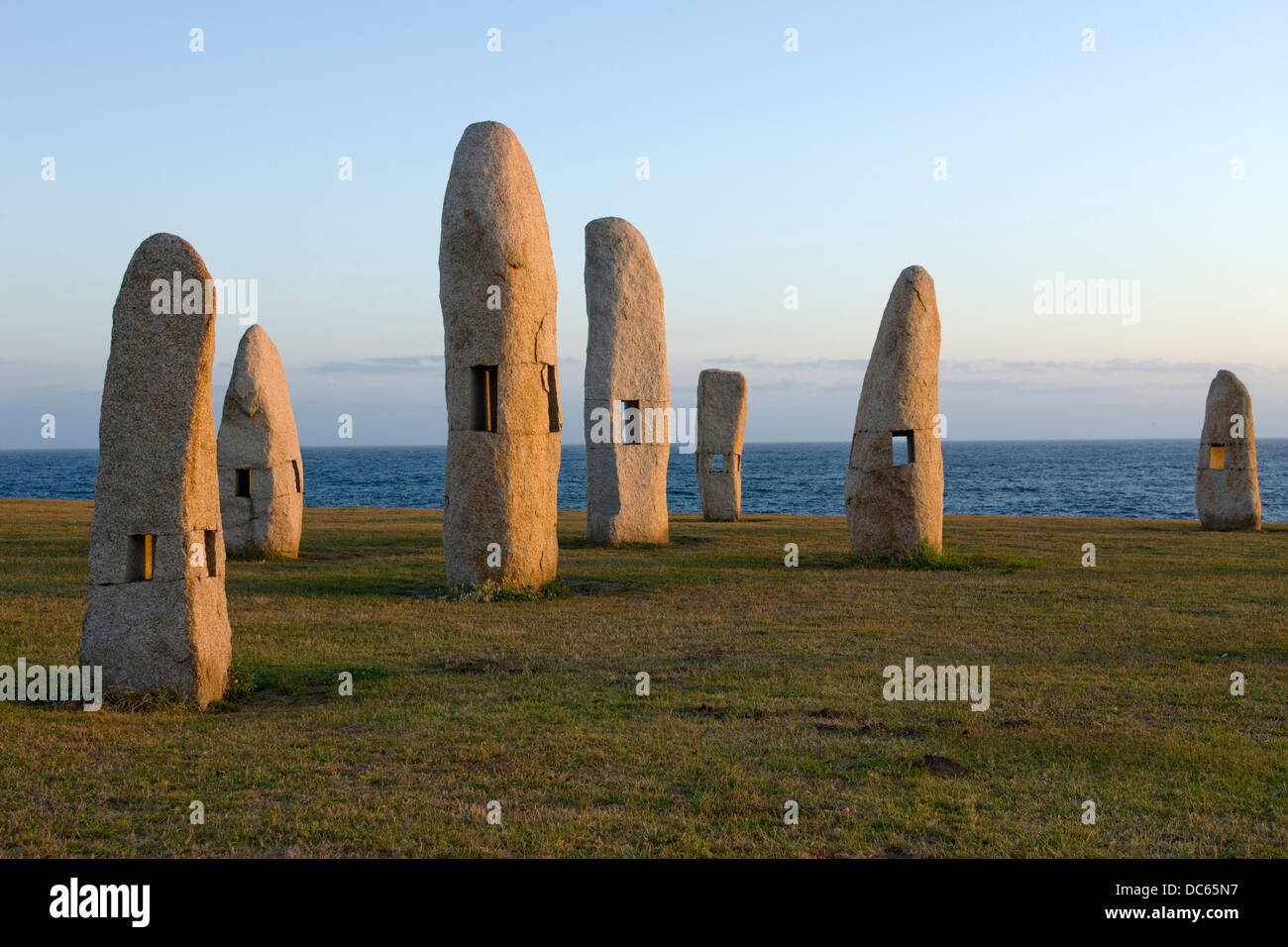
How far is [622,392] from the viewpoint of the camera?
19688 mm

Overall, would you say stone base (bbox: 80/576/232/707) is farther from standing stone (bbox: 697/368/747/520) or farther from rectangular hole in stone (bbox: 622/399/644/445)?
standing stone (bbox: 697/368/747/520)

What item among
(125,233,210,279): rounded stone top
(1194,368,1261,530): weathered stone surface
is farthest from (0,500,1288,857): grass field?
(1194,368,1261,530): weathered stone surface

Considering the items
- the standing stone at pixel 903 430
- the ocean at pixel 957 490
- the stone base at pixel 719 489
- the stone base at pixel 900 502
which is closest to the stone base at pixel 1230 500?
the stone base at pixel 900 502

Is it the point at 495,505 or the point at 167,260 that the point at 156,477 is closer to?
the point at 167,260

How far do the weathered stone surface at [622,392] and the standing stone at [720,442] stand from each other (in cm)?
762

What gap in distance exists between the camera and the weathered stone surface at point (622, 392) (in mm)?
19578

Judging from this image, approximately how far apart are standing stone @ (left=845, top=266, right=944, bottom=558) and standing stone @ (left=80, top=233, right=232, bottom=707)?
1090 cm

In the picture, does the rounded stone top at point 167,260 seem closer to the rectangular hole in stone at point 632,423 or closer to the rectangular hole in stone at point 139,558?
the rectangular hole in stone at point 139,558

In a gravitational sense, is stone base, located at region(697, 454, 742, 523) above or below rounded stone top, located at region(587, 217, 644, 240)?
below

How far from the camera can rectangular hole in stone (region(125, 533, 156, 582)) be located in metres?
7.94

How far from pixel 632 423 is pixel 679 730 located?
1261 cm

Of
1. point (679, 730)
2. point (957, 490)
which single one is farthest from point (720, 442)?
point (957, 490)

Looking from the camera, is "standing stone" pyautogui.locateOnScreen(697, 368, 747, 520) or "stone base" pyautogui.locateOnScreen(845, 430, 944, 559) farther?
"standing stone" pyautogui.locateOnScreen(697, 368, 747, 520)
